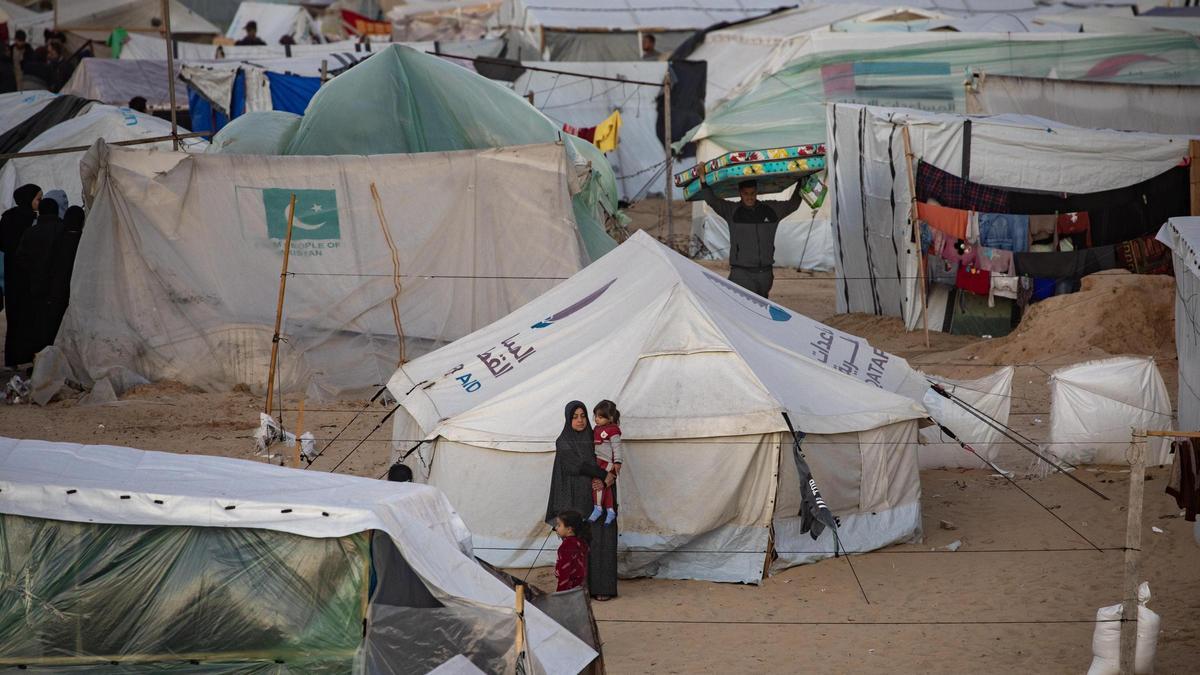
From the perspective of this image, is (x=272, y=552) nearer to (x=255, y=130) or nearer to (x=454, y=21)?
(x=255, y=130)

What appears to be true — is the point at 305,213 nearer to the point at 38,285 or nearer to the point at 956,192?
the point at 38,285

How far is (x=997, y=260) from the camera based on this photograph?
15367 millimetres

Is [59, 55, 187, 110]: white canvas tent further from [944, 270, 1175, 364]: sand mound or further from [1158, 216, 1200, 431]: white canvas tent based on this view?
[1158, 216, 1200, 431]: white canvas tent

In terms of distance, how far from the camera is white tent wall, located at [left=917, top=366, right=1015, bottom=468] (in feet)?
37.1

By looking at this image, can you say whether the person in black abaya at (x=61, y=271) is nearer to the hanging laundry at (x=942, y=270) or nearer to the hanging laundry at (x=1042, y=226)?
the hanging laundry at (x=942, y=270)

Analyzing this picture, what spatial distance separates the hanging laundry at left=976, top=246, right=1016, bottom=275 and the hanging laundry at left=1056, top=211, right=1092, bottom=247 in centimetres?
56

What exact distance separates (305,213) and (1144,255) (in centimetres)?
826

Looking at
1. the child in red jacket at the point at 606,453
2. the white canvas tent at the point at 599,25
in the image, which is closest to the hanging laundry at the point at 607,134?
the white canvas tent at the point at 599,25

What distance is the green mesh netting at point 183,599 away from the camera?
5652 mm

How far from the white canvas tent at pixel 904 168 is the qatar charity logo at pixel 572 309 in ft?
20.7

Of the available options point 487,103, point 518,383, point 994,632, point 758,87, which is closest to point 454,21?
point 758,87

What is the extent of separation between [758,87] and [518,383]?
13657 millimetres

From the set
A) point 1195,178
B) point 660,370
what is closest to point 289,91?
point 1195,178

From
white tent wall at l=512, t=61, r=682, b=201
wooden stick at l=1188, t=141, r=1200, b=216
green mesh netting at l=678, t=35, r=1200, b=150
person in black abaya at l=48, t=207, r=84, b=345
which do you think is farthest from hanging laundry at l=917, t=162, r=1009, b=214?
white tent wall at l=512, t=61, r=682, b=201
